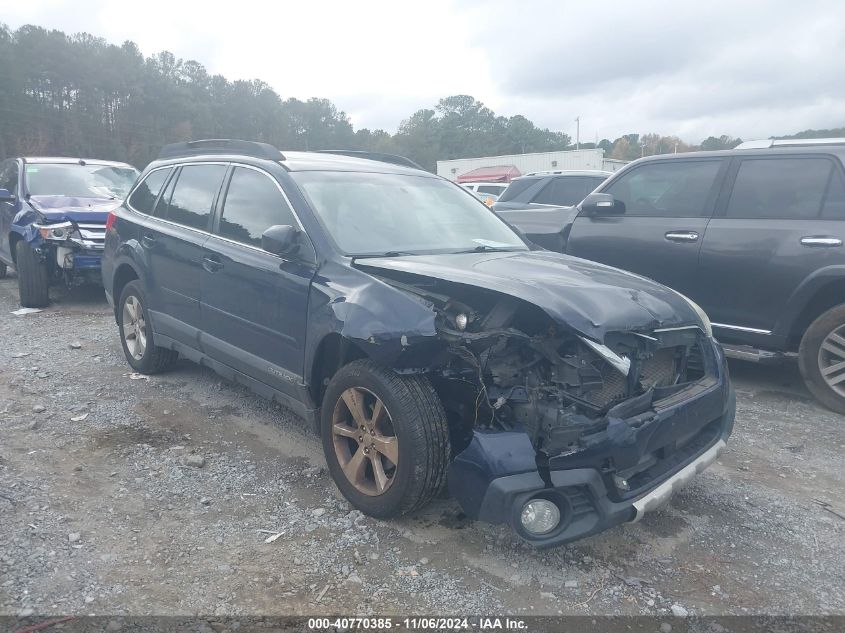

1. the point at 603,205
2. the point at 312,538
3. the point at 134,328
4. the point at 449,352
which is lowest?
the point at 312,538

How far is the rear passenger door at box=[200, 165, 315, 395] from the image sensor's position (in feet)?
12.1

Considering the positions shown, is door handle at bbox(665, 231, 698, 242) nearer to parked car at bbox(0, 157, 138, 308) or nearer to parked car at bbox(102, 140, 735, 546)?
parked car at bbox(102, 140, 735, 546)

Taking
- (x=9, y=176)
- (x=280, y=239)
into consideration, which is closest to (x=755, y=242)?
(x=280, y=239)

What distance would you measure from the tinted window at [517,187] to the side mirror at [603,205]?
4108 millimetres

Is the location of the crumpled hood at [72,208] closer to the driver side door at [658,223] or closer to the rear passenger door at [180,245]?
the rear passenger door at [180,245]

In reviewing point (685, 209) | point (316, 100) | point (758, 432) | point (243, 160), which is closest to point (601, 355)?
point (758, 432)

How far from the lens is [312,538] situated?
3158 mm

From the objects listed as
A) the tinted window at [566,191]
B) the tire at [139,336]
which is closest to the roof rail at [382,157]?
the tire at [139,336]

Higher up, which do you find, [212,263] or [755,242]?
[755,242]

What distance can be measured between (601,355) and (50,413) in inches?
150

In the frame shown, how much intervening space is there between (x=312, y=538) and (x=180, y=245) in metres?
2.46

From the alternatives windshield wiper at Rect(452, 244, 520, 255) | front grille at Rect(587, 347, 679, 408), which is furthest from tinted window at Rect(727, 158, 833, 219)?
front grille at Rect(587, 347, 679, 408)

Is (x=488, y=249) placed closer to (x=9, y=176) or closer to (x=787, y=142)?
(x=787, y=142)

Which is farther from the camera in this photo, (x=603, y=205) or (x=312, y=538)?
(x=603, y=205)
